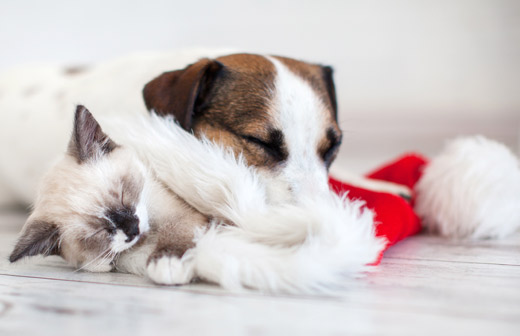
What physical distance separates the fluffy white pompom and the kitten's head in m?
0.99

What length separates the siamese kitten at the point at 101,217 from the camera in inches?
41.1

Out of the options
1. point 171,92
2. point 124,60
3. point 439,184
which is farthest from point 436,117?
point 171,92

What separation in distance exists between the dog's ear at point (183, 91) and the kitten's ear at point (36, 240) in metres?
0.45

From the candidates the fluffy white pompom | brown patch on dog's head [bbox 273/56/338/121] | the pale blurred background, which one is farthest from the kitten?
the pale blurred background

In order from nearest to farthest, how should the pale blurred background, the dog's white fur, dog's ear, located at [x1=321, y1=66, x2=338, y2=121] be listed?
dog's ear, located at [x1=321, y1=66, x2=338, y2=121], the dog's white fur, the pale blurred background

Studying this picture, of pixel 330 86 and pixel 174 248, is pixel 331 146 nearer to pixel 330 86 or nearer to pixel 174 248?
pixel 330 86

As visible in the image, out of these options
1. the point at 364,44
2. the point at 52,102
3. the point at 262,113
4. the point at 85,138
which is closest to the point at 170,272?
the point at 85,138

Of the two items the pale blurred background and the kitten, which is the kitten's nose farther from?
the pale blurred background

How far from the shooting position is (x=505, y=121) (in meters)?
3.27

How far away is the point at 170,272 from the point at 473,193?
3.38ft

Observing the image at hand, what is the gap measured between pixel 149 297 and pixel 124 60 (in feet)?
4.40

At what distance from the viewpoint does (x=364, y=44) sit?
342 cm

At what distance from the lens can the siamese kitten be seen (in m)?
1.04

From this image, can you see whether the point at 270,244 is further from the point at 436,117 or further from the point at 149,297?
the point at 436,117
